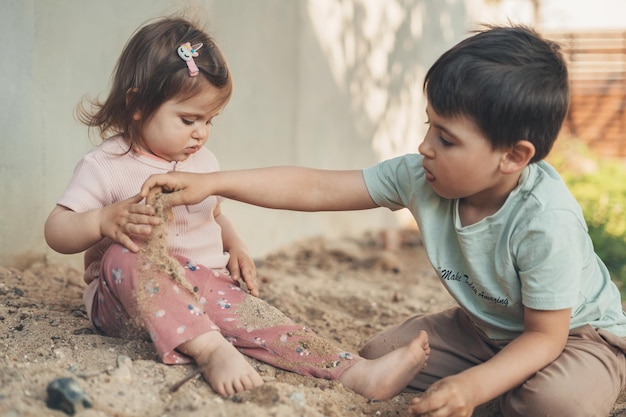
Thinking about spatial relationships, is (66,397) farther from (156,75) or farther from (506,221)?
(506,221)

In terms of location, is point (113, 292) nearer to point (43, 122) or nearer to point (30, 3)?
point (43, 122)

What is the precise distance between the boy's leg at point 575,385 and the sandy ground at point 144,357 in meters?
0.14

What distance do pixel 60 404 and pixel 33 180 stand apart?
172cm

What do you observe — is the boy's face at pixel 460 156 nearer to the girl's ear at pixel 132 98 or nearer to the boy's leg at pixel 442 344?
the boy's leg at pixel 442 344

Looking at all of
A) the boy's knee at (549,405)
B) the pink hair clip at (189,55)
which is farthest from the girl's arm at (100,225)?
the boy's knee at (549,405)

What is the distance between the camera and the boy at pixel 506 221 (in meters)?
2.27

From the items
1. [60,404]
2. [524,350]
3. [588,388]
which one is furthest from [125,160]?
[588,388]

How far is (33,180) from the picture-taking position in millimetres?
3447

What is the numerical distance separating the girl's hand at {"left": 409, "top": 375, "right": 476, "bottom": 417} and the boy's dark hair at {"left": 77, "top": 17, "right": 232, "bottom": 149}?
123 centimetres

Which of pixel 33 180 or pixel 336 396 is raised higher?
pixel 33 180

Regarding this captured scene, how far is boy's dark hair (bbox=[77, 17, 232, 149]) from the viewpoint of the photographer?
259 cm

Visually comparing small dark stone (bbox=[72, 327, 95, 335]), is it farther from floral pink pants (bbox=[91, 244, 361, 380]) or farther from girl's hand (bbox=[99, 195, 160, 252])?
girl's hand (bbox=[99, 195, 160, 252])

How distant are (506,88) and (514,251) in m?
0.49

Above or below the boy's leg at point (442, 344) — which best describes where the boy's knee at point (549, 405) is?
above
